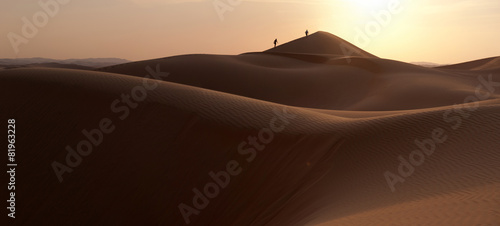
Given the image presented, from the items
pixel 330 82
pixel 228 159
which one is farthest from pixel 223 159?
pixel 330 82

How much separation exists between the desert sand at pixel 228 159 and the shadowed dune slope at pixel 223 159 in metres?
0.02

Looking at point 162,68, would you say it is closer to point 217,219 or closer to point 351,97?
point 351,97

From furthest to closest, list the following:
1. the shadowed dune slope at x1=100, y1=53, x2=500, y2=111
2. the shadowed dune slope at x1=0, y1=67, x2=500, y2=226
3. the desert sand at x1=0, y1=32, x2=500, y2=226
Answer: the shadowed dune slope at x1=100, y1=53, x2=500, y2=111
the shadowed dune slope at x1=0, y1=67, x2=500, y2=226
the desert sand at x1=0, y1=32, x2=500, y2=226

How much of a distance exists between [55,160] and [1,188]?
2.52ft

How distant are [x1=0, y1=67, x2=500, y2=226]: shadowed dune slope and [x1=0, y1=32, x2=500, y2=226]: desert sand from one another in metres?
0.02

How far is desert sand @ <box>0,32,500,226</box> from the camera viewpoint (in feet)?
12.1

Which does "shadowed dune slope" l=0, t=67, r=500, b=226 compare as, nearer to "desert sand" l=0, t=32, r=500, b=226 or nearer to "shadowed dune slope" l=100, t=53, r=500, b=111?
"desert sand" l=0, t=32, r=500, b=226

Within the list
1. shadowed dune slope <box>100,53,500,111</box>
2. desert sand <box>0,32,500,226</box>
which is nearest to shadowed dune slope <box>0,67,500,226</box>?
desert sand <box>0,32,500,226</box>

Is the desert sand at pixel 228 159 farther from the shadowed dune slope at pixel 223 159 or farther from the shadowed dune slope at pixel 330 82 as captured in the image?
the shadowed dune slope at pixel 330 82

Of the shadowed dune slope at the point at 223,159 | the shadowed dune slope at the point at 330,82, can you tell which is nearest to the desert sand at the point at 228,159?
the shadowed dune slope at the point at 223,159

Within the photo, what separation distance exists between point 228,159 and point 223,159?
7cm

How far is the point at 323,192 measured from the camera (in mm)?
4207

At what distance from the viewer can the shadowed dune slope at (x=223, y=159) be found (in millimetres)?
3922

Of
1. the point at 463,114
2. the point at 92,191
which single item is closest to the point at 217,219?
the point at 92,191
